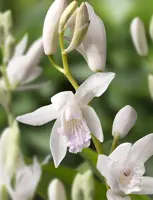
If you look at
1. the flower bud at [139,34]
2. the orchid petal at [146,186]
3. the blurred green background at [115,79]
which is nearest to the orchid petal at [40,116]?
the orchid petal at [146,186]

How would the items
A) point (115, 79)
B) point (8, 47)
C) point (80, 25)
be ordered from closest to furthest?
point (80, 25) → point (8, 47) → point (115, 79)

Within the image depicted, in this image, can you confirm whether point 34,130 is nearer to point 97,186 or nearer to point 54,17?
point 97,186

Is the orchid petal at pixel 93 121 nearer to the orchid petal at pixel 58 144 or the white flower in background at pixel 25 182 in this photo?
the orchid petal at pixel 58 144

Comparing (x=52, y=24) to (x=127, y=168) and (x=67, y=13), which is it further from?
(x=127, y=168)

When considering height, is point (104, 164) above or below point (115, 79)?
above

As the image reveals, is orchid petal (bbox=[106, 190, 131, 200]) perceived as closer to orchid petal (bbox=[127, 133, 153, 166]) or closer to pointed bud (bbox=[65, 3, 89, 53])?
orchid petal (bbox=[127, 133, 153, 166])

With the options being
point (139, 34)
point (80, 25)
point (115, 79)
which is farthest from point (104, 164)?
point (115, 79)
